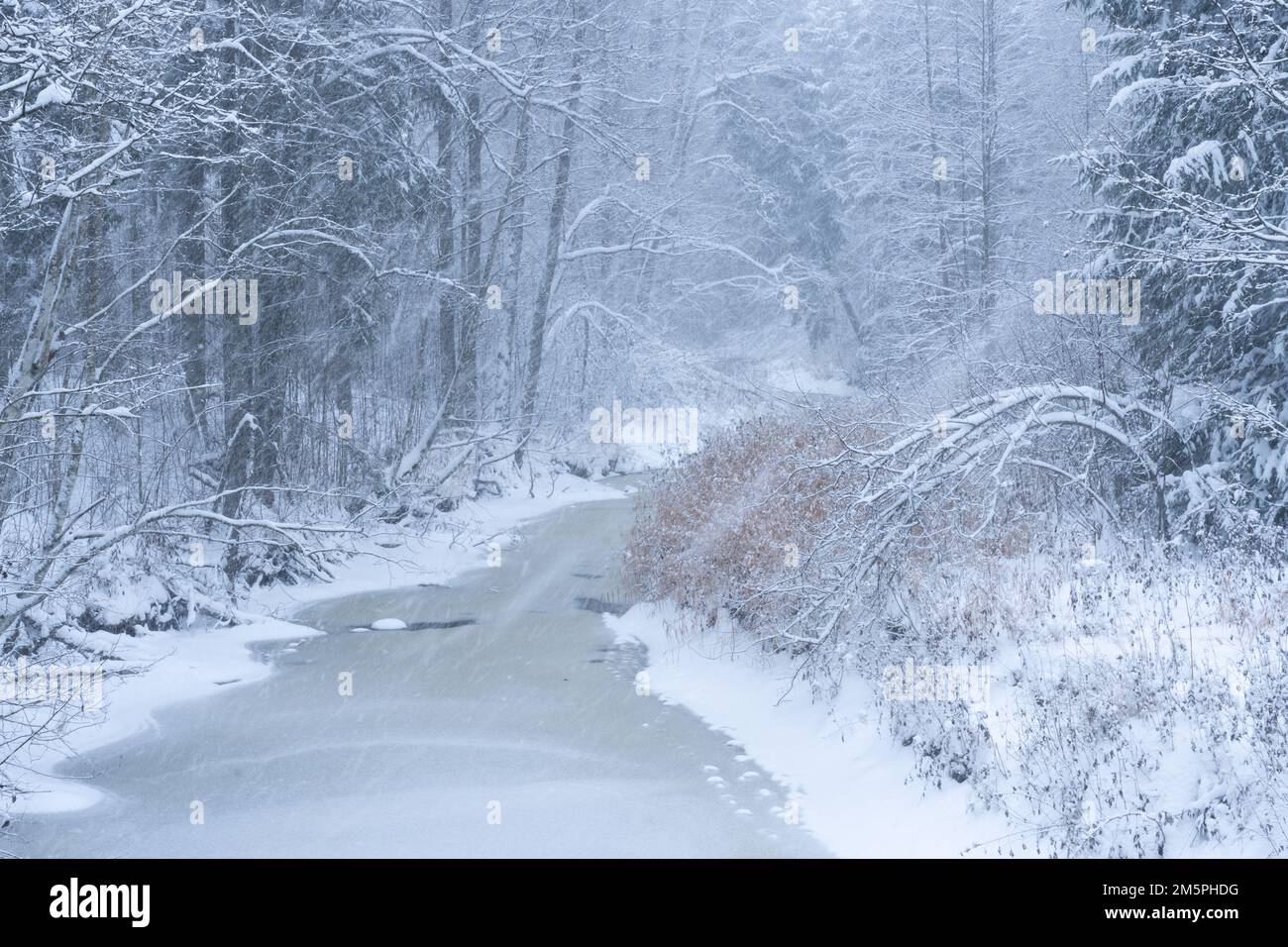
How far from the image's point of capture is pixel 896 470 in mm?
9562

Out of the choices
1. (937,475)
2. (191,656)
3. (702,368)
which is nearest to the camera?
(937,475)

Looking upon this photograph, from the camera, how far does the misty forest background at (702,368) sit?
302 inches

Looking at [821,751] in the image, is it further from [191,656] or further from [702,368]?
[702,368]

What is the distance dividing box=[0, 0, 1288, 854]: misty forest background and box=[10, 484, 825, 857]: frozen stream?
115cm

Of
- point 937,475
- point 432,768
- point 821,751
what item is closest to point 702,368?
point 937,475

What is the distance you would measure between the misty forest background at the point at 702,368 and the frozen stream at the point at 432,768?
1.15 m

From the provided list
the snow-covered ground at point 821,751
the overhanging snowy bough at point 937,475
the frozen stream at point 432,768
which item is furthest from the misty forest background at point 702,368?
the frozen stream at point 432,768

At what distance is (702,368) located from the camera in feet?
122

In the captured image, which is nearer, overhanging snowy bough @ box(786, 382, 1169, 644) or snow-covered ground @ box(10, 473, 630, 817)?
snow-covered ground @ box(10, 473, 630, 817)

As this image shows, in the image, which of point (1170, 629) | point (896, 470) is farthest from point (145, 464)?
point (1170, 629)

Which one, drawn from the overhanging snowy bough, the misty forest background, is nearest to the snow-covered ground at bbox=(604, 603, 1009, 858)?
the misty forest background

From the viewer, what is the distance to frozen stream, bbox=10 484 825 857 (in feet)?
25.2

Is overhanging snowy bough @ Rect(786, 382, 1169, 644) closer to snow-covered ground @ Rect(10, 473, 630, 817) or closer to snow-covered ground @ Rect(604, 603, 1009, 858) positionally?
snow-covered ground @ Rect(604, 603, 1009, 858)

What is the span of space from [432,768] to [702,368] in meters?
28.7
